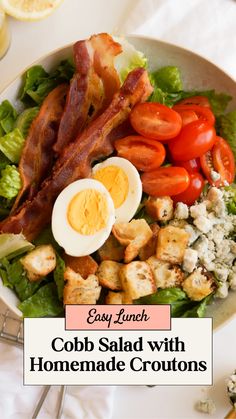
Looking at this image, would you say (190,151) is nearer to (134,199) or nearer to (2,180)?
(134,199)

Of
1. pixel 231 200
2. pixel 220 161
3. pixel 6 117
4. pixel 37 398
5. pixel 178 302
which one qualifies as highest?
pixel 6 117

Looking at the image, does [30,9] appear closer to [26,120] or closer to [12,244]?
[26,120]

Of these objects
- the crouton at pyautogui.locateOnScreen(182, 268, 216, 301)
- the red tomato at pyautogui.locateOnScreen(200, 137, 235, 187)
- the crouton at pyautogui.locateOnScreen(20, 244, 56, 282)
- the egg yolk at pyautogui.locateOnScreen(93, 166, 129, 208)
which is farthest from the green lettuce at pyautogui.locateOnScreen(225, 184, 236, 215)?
the crouton at pyautogui.locateOnScreen(20, 244, 56, 282)

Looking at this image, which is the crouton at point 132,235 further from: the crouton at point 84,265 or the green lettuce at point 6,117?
the green lettuce at point 6,117

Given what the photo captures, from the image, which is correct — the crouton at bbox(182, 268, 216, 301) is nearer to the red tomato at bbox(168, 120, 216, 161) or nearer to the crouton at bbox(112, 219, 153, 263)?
the crouton at bbox(112, 219, 153, 263)

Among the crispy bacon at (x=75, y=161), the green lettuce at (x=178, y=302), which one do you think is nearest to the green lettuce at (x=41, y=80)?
the crispy bacon at (x=75, y=161)

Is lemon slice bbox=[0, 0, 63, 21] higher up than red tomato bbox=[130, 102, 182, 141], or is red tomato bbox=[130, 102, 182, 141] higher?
lemon slice bbox=[0, 0, 63, 21]

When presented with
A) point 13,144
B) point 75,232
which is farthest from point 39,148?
point 75,232
